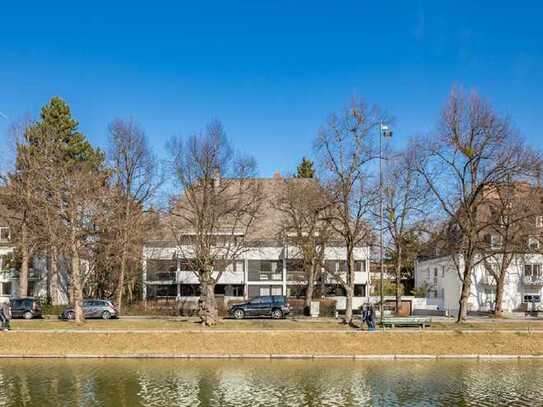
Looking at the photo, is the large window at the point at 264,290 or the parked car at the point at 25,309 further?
the large window at the point at 264,290

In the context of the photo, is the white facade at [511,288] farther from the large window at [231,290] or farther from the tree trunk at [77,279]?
the tree trunk at [77,279]

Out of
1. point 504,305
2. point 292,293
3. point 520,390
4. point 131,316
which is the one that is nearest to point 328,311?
point 292,293

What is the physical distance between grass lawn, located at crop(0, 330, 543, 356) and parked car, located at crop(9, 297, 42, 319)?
11796 mm

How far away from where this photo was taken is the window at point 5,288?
224ft

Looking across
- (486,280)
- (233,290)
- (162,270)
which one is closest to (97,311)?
(162,270)

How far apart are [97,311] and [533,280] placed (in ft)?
148

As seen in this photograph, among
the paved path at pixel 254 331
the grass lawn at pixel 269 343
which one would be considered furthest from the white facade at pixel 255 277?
the grass lawn at pixel 269 343

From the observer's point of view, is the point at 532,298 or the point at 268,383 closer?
the point at 268,383

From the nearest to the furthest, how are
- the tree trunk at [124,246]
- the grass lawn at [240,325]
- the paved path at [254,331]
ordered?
1. the paved path at [254,331]
2. the grass lawn at [240,325]
3. the tree trunk at [124,246]

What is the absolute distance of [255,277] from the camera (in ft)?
224

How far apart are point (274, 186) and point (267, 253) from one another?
746 centimetres

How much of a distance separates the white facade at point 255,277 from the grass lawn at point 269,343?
87.5 feet

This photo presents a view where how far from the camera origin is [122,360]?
3619 centimetres

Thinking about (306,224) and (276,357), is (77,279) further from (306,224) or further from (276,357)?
(306,224)
